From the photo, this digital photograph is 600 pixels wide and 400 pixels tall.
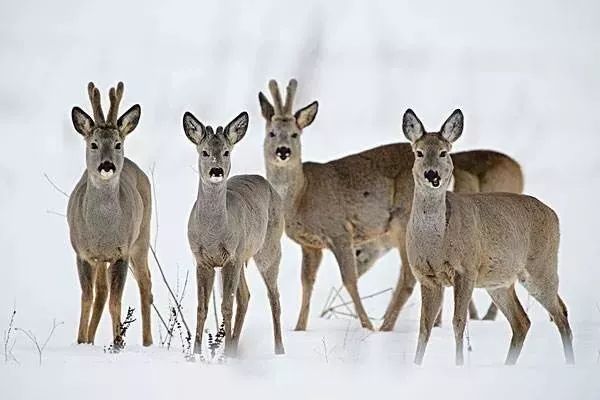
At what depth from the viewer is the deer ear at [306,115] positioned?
12945 mm

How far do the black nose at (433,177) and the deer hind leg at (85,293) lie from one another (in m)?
2.78

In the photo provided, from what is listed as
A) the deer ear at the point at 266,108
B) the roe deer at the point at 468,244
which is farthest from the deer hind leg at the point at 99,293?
the deer ear at the point at 266,108

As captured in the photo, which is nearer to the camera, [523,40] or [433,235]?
[433,235]

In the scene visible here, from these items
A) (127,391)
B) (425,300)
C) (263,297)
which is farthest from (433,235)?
(263,297)

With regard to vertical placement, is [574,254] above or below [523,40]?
below

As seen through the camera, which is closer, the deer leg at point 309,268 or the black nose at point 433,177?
the black nose at point 433,177

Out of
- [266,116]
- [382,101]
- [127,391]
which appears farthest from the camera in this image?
[266,116]

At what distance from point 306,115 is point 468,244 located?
3773 millimetres

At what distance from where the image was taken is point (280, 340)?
410 inches

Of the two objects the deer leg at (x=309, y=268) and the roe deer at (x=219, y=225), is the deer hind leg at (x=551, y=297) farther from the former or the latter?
the deer leg at (x=309, y=268)

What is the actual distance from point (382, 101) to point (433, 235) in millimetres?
1120

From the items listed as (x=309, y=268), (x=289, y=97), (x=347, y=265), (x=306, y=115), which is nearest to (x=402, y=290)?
(x=347, y=265)

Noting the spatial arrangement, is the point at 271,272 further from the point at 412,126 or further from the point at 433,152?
the point at 433,152

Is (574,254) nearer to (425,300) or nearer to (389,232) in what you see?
(389,232)
